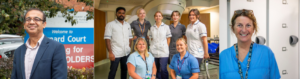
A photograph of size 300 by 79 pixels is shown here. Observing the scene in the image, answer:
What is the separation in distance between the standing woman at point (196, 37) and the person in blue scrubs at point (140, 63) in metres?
0.67

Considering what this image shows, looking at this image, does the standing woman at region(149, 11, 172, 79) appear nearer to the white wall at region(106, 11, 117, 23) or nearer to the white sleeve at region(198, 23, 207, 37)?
the white sleeve at region(198, 23, 207, 37)

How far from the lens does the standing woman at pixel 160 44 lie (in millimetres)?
2787

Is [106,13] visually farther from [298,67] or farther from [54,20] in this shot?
[298,67]

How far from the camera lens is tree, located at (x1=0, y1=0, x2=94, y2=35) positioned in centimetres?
227

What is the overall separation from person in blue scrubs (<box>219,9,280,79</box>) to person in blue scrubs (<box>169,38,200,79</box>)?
1.91 feet

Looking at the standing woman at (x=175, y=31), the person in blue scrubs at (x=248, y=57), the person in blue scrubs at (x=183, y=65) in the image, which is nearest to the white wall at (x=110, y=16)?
the standing woman at (x=175, y=31)

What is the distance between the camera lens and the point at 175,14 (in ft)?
9.21

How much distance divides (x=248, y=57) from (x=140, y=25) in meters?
1.45

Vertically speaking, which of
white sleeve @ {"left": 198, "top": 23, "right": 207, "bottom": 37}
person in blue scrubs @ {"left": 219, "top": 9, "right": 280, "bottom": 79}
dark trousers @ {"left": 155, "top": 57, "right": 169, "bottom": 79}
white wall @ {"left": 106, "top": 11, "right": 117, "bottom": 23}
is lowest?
dark trousers @ {"left": 155, "top": 57, "right": 169, "bottom": 79}

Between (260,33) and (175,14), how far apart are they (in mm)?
1313

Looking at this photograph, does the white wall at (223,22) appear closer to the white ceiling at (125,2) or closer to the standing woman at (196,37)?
the standing woman at (196,37)

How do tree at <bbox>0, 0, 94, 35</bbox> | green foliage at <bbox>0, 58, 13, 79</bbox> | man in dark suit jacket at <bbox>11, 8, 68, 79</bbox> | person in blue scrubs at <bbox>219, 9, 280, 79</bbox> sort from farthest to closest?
green foliage at <bbox>0, 58, 13, 79</bbox> < tree at <bbox>0, 0, 94, 35</bbox> < person in blue scrubs at <bbox>219, 9, 280, 79</bbox> < man in dark suit jacket at <bbox>11, 8, 68, 79</bbox>

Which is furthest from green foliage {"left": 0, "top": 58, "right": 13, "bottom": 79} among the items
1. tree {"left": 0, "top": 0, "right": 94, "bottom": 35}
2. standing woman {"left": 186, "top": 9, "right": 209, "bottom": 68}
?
standing woman {"left": 186, "top": 9, "right": 209, "bottom": 68}

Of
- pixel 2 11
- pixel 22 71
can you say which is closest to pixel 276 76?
pixel 22 71
